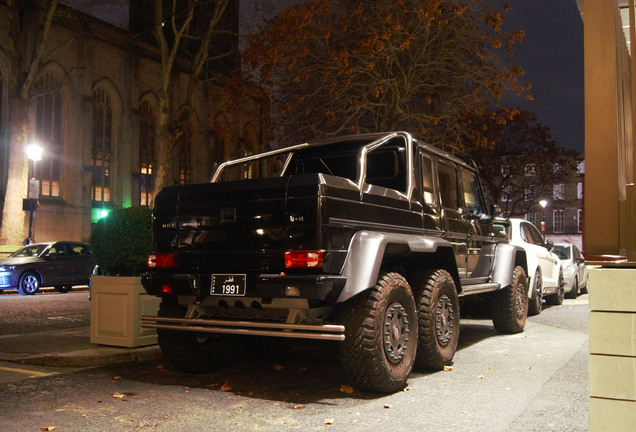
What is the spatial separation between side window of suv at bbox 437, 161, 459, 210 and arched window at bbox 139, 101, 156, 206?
34.8m

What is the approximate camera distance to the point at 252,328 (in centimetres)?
564

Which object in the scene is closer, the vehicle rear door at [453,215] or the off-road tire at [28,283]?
the vehicle rear door at [453,215]

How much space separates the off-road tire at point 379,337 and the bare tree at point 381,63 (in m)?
13.7

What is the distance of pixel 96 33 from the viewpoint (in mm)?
37969

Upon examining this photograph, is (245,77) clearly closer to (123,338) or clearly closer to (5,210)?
(5,210)

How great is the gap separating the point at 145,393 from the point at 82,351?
6.59 ft

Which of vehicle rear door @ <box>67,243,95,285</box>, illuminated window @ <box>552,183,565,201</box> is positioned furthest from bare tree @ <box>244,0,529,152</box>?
illuminated window @ <box>552,183,565,201</box>

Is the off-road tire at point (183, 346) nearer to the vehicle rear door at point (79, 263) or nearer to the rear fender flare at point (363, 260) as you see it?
the rear fender flare at point (363, 260)

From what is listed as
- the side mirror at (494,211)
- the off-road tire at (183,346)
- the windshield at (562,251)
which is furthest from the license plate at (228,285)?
the windshield at (562,251)

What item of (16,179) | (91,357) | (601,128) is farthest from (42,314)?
(16,179)

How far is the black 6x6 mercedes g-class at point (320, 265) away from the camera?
5.52m

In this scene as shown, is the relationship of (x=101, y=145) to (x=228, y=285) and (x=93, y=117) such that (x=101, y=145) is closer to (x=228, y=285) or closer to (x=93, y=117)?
(x=93, y=117)

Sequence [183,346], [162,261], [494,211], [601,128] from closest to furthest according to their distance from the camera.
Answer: [601,128], [162,261], [183,346], [494,211]

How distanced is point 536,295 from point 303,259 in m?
8.46
